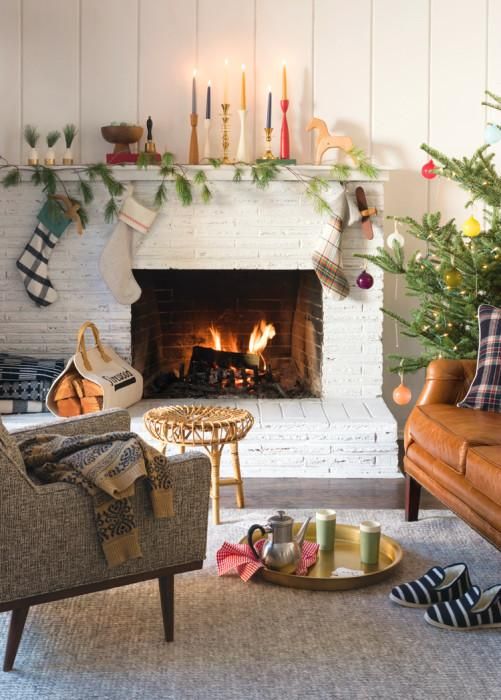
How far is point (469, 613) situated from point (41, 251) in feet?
10.0

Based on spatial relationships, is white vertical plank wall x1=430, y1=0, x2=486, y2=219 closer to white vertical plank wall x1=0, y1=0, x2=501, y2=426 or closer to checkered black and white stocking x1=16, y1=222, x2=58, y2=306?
white vertical plank wall x1=0, y1=0, x2=501, y2=426

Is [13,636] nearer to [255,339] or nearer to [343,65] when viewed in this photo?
[255,339]

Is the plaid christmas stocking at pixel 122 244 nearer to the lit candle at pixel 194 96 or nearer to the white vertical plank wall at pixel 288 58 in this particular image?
the lit candle at pixel 194 96

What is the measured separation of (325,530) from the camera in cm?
326

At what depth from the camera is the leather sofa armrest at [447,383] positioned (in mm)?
3865

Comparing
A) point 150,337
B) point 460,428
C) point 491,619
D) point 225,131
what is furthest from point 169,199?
point 491,619

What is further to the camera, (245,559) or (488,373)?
(488,373)

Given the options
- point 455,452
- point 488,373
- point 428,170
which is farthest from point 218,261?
point 455,452

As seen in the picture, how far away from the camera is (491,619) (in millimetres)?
2773

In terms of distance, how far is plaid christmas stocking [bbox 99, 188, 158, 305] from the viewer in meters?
4.95

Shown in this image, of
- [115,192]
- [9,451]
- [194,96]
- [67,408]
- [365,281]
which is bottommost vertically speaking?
[67,408]

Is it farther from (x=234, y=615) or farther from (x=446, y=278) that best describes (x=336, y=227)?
(x=234, y=615)

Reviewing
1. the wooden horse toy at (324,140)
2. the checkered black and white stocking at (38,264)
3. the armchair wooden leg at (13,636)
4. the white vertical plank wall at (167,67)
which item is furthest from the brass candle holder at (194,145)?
the armchair wooden leg at (13,636)

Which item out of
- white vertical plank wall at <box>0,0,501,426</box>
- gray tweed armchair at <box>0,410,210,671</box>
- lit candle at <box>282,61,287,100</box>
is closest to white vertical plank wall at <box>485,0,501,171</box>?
white vertical plank wall at <box>0,0,501,426</box>
